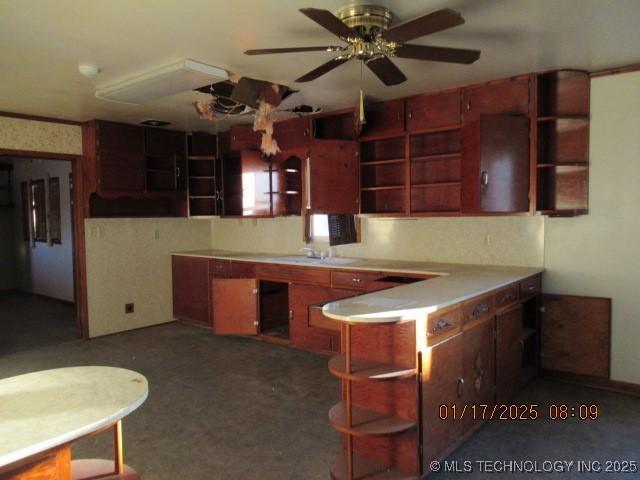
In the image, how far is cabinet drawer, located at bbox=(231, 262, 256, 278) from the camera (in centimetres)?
498

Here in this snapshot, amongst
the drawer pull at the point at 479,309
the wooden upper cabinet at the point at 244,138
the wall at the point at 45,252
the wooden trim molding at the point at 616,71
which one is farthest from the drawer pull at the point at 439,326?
the wall at the point at 45,252

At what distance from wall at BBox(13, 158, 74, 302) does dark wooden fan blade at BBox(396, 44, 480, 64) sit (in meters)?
5.97

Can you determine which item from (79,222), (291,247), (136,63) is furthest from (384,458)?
(79,222)

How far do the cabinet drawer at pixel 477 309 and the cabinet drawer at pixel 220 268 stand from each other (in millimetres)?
3048

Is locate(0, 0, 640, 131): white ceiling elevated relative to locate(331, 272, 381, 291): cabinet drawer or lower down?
elevated

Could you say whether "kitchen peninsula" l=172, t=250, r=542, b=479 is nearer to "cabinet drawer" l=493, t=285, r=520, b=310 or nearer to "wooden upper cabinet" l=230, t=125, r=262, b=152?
"cabinet drawer" l=493, t=285, r=520, b=310

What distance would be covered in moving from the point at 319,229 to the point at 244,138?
4.30 ft

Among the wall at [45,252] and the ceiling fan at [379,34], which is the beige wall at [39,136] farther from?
the ceiling fan at [379,34]

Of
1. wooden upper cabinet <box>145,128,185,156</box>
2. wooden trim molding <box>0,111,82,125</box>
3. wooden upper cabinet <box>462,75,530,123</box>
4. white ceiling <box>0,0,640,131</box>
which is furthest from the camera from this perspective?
wooden upper cabinet <box>145,128,185,156</box>

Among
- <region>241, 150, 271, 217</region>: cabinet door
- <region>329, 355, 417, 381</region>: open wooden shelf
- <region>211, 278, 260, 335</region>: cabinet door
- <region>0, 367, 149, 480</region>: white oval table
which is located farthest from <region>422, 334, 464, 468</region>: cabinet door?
<region>241, 150, 271, 217</region>: cabinet door


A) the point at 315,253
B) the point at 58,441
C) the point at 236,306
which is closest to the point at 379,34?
the point at 58,441

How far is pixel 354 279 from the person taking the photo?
4.15m

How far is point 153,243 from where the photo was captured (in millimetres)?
5699

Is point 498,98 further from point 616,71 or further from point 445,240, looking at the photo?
point 445,240
